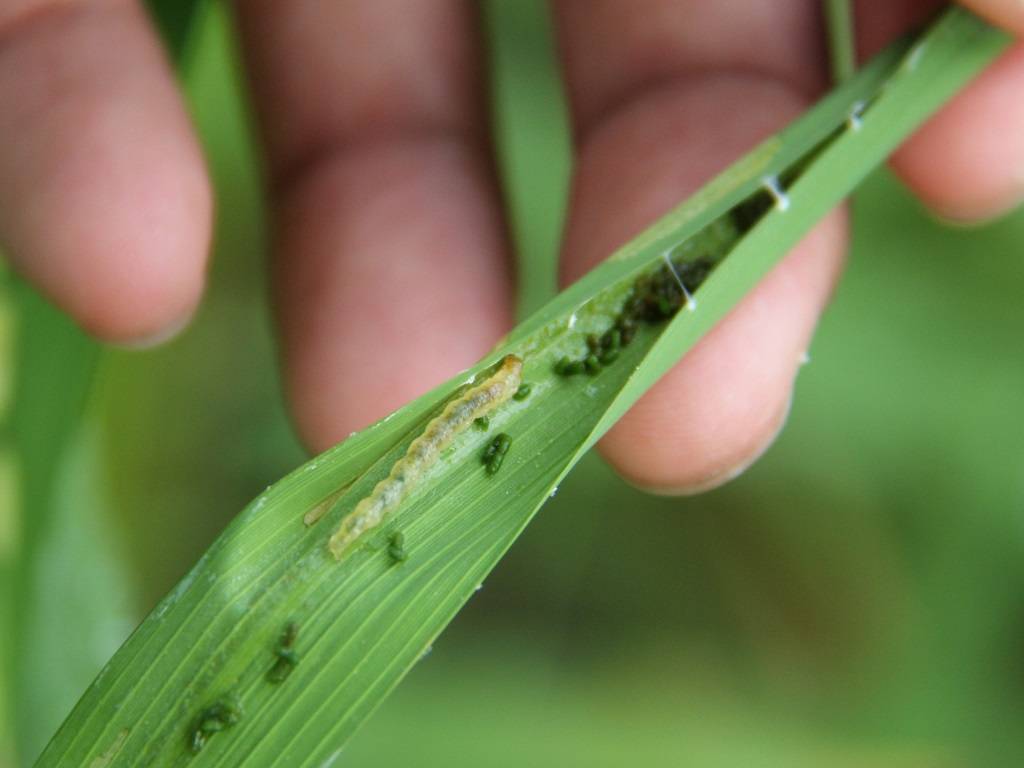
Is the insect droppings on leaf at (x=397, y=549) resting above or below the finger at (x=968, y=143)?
below

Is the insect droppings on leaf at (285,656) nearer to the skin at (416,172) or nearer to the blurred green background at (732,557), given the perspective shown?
the skin at (416,172)

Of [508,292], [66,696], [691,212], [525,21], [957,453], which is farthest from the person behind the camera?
[525,21]

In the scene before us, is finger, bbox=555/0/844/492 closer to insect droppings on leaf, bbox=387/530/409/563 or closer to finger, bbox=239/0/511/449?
finger, bbox=239/0/511/449

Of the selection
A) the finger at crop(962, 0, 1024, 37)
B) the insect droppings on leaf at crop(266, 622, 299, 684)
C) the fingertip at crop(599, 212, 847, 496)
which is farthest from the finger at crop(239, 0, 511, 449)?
the finger at crop(962, 0, 1024, 37)

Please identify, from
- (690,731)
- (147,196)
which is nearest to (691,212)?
(147,196)

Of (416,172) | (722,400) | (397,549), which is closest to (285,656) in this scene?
(397,549)

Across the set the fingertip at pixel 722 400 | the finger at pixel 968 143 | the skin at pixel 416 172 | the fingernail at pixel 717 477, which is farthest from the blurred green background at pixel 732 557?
the fingertip at pixel 722 400

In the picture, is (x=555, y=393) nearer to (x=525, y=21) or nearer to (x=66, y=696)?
(x=66, y=696)
